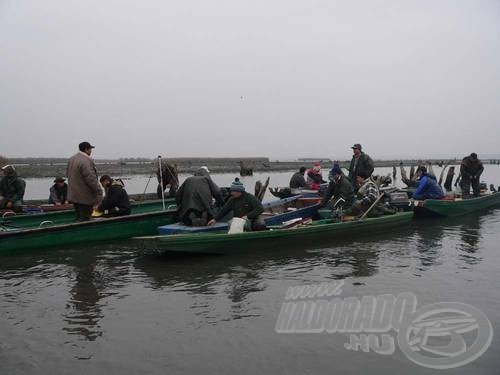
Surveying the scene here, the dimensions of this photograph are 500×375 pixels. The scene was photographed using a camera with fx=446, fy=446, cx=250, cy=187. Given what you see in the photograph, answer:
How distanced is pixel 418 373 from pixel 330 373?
0.95 m

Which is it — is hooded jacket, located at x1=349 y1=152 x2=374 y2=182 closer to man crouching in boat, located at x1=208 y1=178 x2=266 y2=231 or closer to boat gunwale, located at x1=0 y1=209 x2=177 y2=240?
man crouching in boat, located at x1=208 y1=178 x2=266 y2=231

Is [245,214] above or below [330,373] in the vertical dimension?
above

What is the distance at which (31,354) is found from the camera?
16.8ft

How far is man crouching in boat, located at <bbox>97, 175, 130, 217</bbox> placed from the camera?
11328mm

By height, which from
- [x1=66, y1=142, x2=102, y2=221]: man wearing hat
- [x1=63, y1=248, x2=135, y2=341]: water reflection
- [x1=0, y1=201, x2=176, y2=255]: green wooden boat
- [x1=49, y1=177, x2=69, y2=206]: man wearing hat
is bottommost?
[x1=63, y1=248, x2=135, y2=341]: water reflection

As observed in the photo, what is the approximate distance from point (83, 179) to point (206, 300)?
4.85 metres

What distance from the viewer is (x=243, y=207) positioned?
9.92 meters

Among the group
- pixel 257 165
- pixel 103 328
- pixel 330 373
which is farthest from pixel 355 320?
pixel 257 165

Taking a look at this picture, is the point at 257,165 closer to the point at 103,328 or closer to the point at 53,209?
the point at 53,209

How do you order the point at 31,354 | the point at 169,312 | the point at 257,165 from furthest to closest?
1. the point at 257,165
2. the point at 169,312
3. the point at 31,354

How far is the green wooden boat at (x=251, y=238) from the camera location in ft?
29.1

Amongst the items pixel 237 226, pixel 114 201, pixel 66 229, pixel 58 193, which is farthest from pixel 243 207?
pixel 58 193

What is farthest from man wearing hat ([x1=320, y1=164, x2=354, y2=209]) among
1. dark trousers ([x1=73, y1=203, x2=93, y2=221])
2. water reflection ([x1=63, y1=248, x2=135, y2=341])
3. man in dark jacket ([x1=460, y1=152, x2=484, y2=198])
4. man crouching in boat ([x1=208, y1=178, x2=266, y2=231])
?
man in dark jacket ([x1=460, y1=152, x2=484, y2=198])

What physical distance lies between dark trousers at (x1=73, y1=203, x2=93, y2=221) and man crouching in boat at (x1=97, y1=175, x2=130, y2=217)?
665 mm
